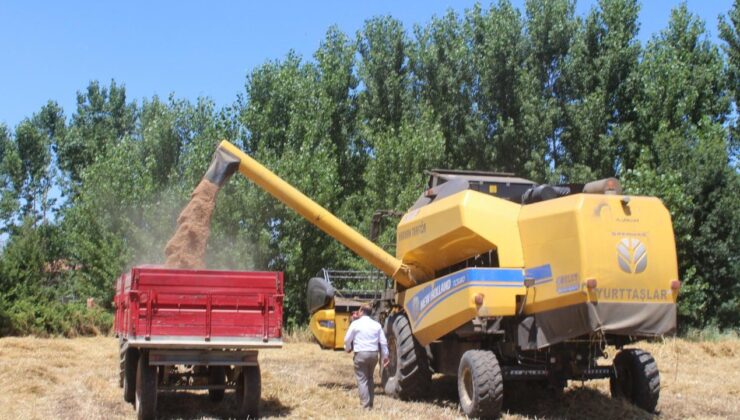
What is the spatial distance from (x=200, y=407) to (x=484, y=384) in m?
3.95

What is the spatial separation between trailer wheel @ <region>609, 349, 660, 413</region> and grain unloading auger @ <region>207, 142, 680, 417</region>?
17 mm

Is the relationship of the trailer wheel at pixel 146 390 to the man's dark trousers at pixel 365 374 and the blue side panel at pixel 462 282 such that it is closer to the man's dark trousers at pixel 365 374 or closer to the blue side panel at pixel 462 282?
the man's dark trousers at pixel 365 374

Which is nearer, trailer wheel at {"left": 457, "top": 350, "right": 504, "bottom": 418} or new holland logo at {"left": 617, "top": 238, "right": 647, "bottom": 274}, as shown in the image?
new holland logo at {"left": 617, "top": 238, "right": 647, "bottom": 274}

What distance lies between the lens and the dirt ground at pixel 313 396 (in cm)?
1080

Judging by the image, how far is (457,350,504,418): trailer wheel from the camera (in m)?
10.3

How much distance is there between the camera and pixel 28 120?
4709 centimetres

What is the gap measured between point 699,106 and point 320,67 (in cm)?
1426

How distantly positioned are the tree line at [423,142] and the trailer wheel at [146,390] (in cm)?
1591

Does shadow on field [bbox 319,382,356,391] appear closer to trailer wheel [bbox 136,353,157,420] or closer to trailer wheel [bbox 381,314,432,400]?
trailer wheel [bbox 381,314,432,400]

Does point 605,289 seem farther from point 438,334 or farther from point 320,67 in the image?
point 320,67

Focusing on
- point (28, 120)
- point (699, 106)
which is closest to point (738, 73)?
point (699, 106)

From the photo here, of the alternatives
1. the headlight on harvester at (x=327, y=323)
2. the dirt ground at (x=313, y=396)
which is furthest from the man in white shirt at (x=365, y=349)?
the headlight on harvester at (x=327, y=323)

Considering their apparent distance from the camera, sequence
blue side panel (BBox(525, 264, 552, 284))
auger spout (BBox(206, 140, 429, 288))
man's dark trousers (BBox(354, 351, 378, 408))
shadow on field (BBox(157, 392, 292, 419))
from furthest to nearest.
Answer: auger spout (BBox(206, 140, 429, 288))
man's dark trousers (BBox(354, 351, 378, 408))
shadow on field (BBox(157, 392, 292, 419))
blue side panel (BBox(525, 264, 552, 284))

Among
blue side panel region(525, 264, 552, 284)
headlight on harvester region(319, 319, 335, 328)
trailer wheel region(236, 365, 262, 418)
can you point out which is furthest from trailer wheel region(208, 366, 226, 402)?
blue side panel region(525, 264, 552, 284)
